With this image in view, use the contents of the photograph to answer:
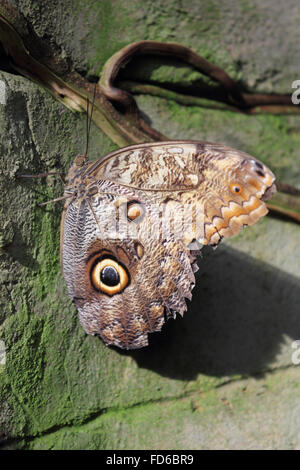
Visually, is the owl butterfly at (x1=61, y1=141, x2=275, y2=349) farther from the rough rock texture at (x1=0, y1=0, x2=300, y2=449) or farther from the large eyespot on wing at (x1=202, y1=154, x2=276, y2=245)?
the rough rock texture at (x1=0, y1=0, x2=300, y2=449)

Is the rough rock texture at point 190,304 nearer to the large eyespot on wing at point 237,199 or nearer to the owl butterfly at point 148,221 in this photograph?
the owl butterfly at point 148,221

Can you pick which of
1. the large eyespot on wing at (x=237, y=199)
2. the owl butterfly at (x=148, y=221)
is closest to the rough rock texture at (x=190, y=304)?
the owl butterfly at (x=148, y=221)

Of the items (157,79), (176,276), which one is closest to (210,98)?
(157,79)

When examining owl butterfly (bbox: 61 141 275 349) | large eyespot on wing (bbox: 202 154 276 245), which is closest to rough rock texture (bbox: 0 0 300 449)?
owl butterfly (bbox: 61 141 275 349)

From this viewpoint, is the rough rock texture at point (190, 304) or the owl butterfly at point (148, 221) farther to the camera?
the rough rock texture at point (190, 304)

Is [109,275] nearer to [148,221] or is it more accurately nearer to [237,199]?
[148,221]

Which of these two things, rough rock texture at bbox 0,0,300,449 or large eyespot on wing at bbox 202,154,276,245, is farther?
rough rock texture at bbox 0,0,300,449
